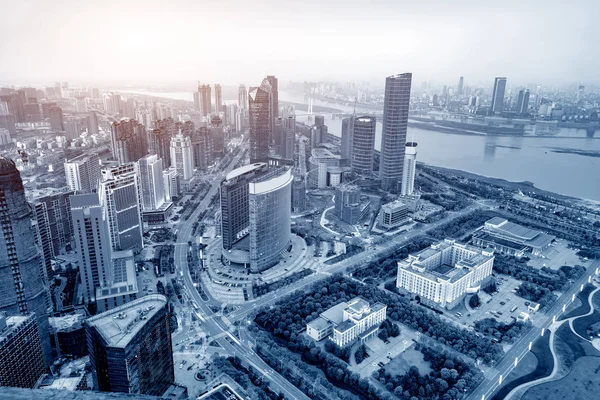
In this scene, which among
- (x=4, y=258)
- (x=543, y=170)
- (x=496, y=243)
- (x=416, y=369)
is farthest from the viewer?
(x=543, y=170)

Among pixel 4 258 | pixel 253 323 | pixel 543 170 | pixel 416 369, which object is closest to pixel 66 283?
pixel 4 258

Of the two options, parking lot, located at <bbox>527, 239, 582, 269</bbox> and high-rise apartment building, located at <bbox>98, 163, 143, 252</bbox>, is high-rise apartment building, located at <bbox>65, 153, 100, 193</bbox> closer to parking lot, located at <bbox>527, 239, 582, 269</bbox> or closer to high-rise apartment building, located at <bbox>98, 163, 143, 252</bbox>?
high-rise apartment building, located at <bbox>98, 163, 143, 252</bbox>

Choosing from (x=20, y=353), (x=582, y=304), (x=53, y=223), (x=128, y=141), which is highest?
(x=128, y=141)

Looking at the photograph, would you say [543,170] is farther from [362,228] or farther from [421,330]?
[421,330]

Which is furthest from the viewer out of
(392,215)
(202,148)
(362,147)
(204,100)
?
(204,100)

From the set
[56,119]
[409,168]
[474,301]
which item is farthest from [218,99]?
[474,301]

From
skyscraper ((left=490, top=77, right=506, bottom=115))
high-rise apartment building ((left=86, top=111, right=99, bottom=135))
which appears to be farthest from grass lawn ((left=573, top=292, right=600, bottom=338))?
skyscraper ((left=490, top=77, right=506, bottom=115))

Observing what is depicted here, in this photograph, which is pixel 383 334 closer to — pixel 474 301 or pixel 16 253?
pixel 474 301
